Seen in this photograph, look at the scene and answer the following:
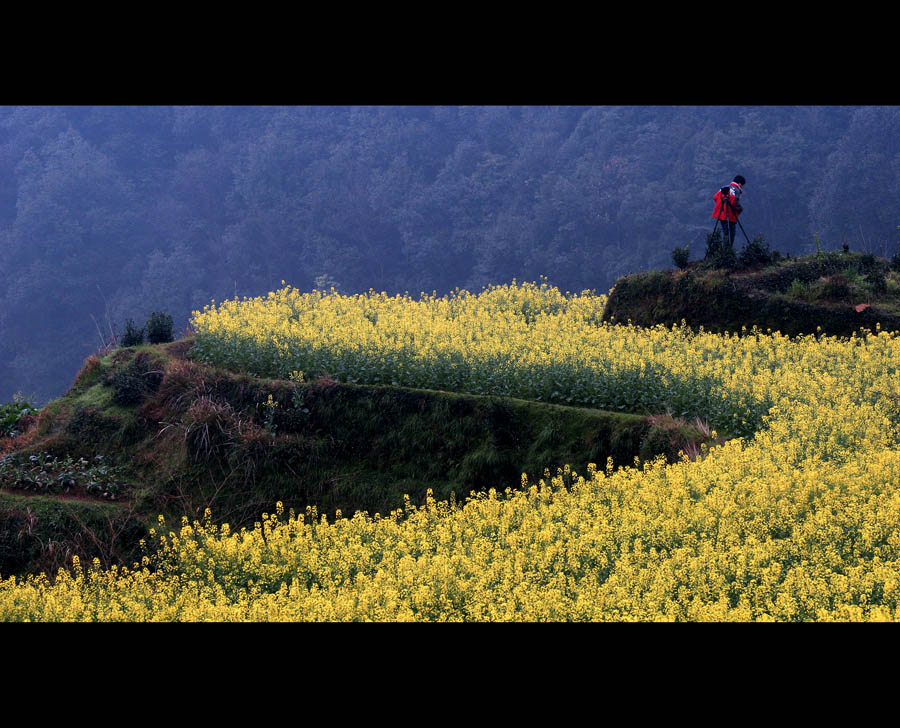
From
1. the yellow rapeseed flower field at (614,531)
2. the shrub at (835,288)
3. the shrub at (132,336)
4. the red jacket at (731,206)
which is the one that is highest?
the red jacket at (731,206)

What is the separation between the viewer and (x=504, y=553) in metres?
7.57

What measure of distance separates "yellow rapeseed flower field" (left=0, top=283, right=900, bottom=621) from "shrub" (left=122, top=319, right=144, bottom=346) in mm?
4328

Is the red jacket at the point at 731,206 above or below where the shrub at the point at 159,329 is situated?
above

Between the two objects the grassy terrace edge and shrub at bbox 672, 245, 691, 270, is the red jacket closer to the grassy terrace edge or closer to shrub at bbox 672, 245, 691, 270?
shrub at bbox 672, 245, 691, 270

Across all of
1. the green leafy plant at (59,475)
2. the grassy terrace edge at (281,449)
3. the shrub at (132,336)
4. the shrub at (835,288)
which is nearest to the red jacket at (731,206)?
the shrub at (835,288)

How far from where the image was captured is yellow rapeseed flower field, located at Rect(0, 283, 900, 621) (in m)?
6.38

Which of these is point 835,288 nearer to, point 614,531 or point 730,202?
point 730,202

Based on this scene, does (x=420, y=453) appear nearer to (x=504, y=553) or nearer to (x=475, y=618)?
(x=504, y=553)

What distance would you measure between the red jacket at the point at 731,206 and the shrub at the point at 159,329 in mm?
11996

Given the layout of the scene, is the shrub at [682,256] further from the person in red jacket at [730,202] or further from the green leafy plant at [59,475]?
the green leafy plant at [59,475]

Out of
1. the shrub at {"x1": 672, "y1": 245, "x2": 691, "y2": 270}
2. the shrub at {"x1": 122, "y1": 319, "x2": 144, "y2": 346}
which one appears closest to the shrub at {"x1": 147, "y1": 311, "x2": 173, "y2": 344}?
the shrub at {"x1": 122, "y1": 319, "x2": 144, "y2": 346}

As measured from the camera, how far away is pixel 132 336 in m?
16.5

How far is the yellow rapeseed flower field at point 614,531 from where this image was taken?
6.38 metres

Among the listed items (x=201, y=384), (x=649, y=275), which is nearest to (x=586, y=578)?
(x=201, y=384)
